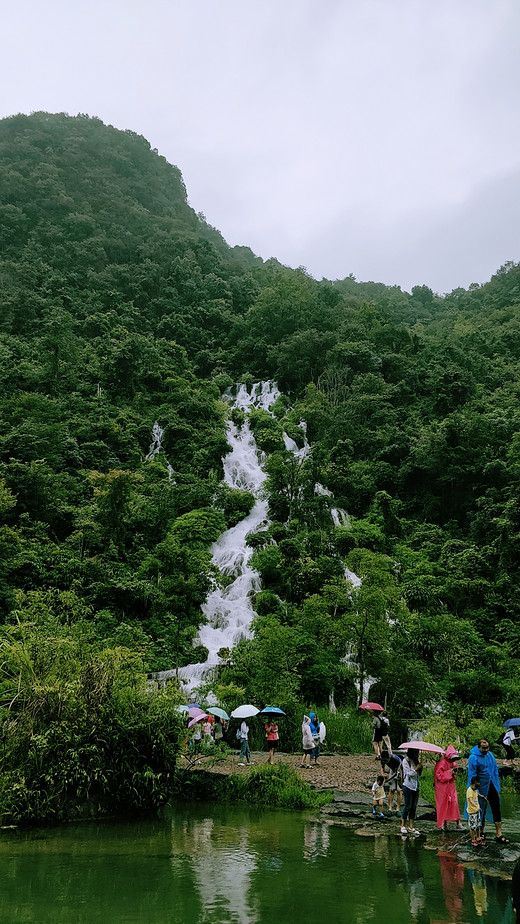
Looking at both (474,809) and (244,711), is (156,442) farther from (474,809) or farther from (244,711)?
(474,809)

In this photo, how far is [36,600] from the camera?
616 inches

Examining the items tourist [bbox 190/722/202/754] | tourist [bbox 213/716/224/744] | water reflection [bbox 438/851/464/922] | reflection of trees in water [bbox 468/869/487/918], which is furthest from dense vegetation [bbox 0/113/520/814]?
reflection of trees in water [bbox 468/869/487/918]

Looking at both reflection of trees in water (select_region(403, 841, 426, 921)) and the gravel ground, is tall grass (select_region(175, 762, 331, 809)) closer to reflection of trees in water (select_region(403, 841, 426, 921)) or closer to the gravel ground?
the gravel ground

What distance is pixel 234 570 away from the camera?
23.8 meters

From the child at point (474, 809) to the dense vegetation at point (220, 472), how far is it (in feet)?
16.1

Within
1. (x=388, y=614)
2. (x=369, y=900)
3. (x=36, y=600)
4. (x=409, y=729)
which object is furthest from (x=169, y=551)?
(x=369, y=900)

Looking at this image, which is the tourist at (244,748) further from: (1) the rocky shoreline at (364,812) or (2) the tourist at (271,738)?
(2) the tourist at (271,738)

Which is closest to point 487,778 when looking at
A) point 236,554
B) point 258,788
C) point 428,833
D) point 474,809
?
point 474,809

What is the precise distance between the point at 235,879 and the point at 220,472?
82.8ft

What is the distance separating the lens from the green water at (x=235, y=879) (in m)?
5.38

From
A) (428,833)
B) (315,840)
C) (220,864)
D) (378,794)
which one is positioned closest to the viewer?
(220,864)

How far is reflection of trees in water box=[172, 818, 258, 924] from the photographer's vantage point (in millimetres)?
5504

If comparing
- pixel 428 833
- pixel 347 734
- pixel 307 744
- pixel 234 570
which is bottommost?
pixel 428 833

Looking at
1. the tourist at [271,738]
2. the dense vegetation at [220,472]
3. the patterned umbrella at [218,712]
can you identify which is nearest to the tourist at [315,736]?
the tourist at [271,738]
